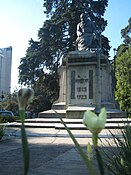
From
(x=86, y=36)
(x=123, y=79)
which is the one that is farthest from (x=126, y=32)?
(x=86, y=36)

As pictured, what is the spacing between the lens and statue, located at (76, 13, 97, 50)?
22.3 metres

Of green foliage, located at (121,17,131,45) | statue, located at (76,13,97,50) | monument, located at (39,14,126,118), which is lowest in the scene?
monument, located at (39,14,126,118)

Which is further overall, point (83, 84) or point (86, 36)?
point (86, 36)

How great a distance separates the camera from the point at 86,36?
22.4 m

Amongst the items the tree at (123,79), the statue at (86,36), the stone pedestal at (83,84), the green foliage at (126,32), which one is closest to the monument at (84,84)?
the stone pedestal at (83,84)

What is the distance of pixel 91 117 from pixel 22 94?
28 centimetres

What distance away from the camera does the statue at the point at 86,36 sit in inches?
878

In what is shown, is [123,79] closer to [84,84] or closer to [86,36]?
[86,36]

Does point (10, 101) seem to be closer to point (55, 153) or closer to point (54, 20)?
point (54, 20)

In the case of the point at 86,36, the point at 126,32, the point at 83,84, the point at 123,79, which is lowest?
the point at 83,84

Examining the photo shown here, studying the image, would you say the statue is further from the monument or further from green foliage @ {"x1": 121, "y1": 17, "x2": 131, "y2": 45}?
green foliage @ {"x1": 121, "y1": 17, "x2": 131, "y2": 45}

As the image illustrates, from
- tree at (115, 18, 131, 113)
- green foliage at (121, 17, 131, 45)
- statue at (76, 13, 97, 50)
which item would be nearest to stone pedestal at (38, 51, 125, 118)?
statue at (76, 13, 97, 50)

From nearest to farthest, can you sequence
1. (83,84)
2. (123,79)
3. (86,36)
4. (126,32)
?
1. (83,84)
2. (86,36)
3. (123,79)
4. (126,32)

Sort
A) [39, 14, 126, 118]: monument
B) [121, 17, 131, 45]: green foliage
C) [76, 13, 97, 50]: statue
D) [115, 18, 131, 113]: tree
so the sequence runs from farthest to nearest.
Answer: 1. [121, 17, 131, 45]: green foliage
2. [115, 18, 131, 113]: tree
3. [76, 13, 97, 50]: statue
4. [39, 14, 126, 118]: monument
